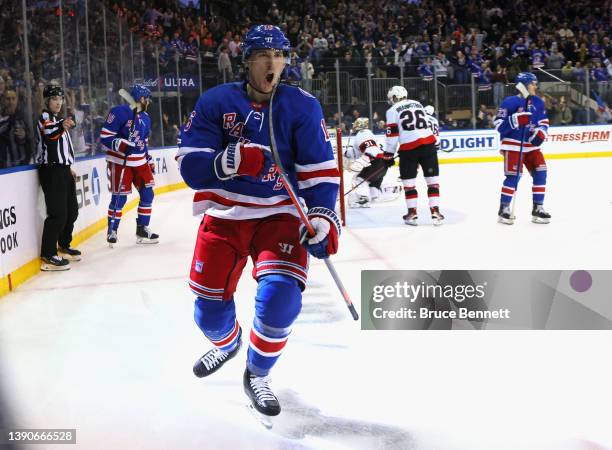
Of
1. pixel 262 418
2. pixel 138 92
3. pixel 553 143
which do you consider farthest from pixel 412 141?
pixel 553 143

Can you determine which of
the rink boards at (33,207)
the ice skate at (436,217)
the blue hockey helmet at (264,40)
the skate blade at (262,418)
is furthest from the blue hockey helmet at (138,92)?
the skate blade at (262,418)

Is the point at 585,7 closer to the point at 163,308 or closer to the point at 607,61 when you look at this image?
the point at 607,61

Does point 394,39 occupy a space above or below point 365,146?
above

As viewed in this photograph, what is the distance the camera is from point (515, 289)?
4379 millimetres

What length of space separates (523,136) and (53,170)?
13.9ft

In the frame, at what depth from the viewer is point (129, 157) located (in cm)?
641

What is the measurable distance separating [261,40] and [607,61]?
17.1 metres

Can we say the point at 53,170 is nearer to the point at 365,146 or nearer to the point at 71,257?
the point at 71,257

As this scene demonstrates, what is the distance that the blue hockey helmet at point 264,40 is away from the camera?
7.89ft

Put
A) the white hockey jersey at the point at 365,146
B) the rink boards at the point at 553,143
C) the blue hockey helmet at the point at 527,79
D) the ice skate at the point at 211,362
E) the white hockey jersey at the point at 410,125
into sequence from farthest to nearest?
the rink boards at the point at 553,143 → the white hockey jersey at the point at 365,146 → the white hockey jersey at the point at 410,125 → the blue hockey helmet at the point at 527,79 → the ice skate at the point at 211,362

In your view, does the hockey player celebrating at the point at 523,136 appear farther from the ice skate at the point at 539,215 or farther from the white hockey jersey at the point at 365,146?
the white hockey jersey at the point at 365,146

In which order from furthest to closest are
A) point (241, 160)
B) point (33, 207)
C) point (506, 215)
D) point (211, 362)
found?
point (506, 215) → point (33, 207) → point (211, 362) → point (241, 160)

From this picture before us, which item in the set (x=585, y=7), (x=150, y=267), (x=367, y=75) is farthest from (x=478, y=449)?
(x=585, y=7)

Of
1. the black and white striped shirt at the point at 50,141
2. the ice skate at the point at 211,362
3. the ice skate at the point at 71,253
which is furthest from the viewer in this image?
the ice skate at the point at 71,253
